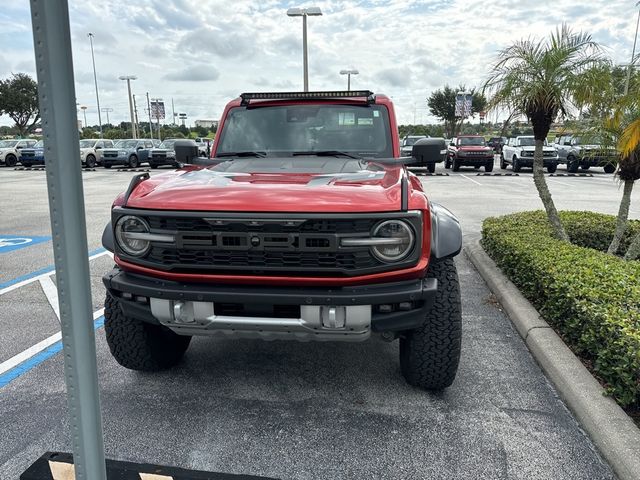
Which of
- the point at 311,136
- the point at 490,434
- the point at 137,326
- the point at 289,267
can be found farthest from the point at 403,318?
the point at 311,136

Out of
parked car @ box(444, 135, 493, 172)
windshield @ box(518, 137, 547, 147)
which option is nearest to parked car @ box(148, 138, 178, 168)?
parked car @ box(444, 135, 493, 172)

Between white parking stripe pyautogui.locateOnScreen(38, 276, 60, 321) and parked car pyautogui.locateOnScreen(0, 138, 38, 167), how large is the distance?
2668cm

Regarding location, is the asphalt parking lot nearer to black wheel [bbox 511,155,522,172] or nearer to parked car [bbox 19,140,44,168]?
black wheel [bbox 511,155,522,172]

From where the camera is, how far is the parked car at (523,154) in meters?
21.6

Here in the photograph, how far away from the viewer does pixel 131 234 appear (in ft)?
8.91

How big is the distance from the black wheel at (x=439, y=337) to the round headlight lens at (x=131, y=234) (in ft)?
5.11

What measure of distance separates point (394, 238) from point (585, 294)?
1.75 metres

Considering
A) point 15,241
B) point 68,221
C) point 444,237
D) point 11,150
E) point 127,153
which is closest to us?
point 68,221

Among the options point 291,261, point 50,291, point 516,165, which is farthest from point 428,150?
point 516,165

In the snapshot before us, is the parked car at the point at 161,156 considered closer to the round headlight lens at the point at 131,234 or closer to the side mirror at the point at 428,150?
the side mirror at the point at 428,150

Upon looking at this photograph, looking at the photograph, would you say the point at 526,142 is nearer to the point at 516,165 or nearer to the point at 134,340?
the point at 516,165

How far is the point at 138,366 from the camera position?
3.27m

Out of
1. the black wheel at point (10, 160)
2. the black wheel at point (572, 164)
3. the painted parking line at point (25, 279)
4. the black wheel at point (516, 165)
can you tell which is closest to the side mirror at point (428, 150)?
the painted parking line at point (25, 279)

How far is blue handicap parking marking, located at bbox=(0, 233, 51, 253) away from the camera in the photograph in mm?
7410
